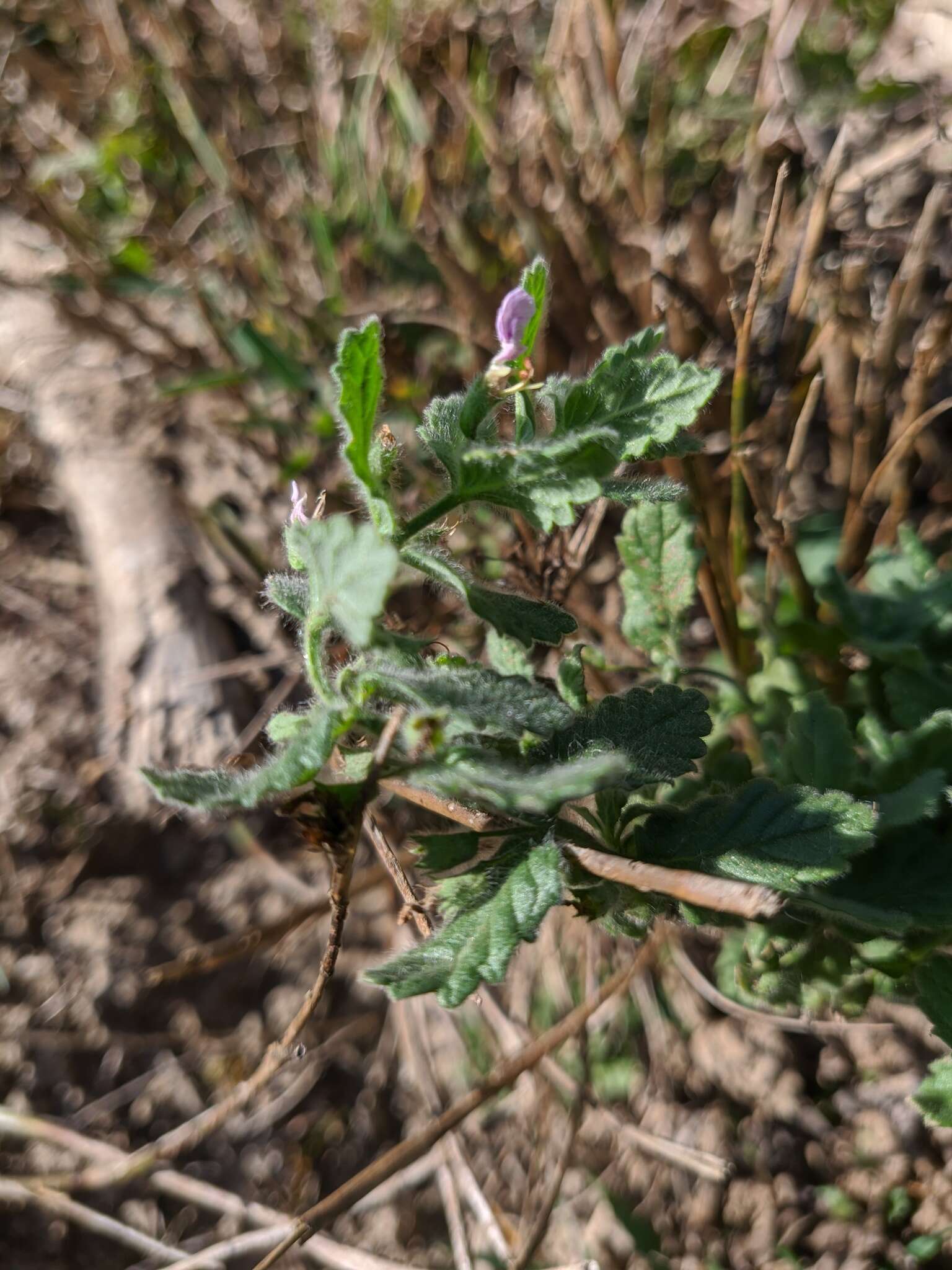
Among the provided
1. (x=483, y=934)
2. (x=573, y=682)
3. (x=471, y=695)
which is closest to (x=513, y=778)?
(x=471, y=695)

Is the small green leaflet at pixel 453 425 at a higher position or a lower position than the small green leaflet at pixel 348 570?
higher

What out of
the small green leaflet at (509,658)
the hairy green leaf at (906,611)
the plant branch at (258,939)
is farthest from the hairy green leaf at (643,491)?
the plant branch at (258,939)

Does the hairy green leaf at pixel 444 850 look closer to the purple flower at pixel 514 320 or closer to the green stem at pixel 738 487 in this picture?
the purple flower at pixel 514 320

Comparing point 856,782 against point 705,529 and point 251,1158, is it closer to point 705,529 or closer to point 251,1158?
point 705,529

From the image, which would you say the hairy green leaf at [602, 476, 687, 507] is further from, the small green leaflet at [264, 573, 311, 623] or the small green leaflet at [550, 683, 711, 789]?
the small green leaflet at [264, 573, 311, 623]

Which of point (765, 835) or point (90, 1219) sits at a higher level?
point (765, 835)

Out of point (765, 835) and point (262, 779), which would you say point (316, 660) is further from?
point (765, 835)
